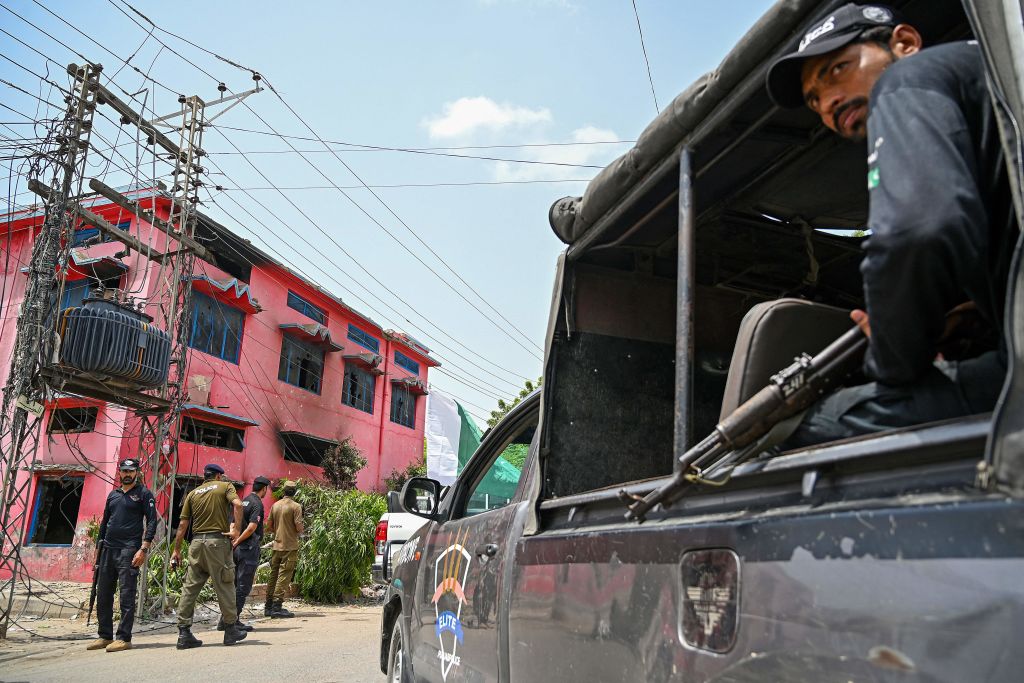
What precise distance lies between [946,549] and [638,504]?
31.0 inches

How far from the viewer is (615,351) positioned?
2977 mm

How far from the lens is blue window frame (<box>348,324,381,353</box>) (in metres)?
24.8

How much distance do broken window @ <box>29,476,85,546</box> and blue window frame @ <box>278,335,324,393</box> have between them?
6.26 meters

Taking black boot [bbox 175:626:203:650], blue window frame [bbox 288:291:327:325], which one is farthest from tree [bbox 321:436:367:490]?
black boot [bbox 175:626:203:650]

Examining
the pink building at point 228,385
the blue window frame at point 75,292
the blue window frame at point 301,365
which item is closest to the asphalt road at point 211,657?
the pink building at point 228,385

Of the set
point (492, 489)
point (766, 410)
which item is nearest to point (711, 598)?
point (766, 410)

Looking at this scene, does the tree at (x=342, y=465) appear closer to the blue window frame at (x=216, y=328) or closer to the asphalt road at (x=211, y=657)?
the blue window frame at (x=216, y=328)

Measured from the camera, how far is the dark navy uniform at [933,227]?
4.02ft

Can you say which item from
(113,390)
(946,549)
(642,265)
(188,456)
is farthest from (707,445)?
(188,456)

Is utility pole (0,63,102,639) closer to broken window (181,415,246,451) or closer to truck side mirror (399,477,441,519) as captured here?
truck side mirror (399,477,441,519)

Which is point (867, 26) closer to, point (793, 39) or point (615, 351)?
point (793, 39)

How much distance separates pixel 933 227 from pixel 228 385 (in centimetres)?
1867

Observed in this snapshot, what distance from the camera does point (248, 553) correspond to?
9633mm

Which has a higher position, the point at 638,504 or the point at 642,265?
the point at 642,265
